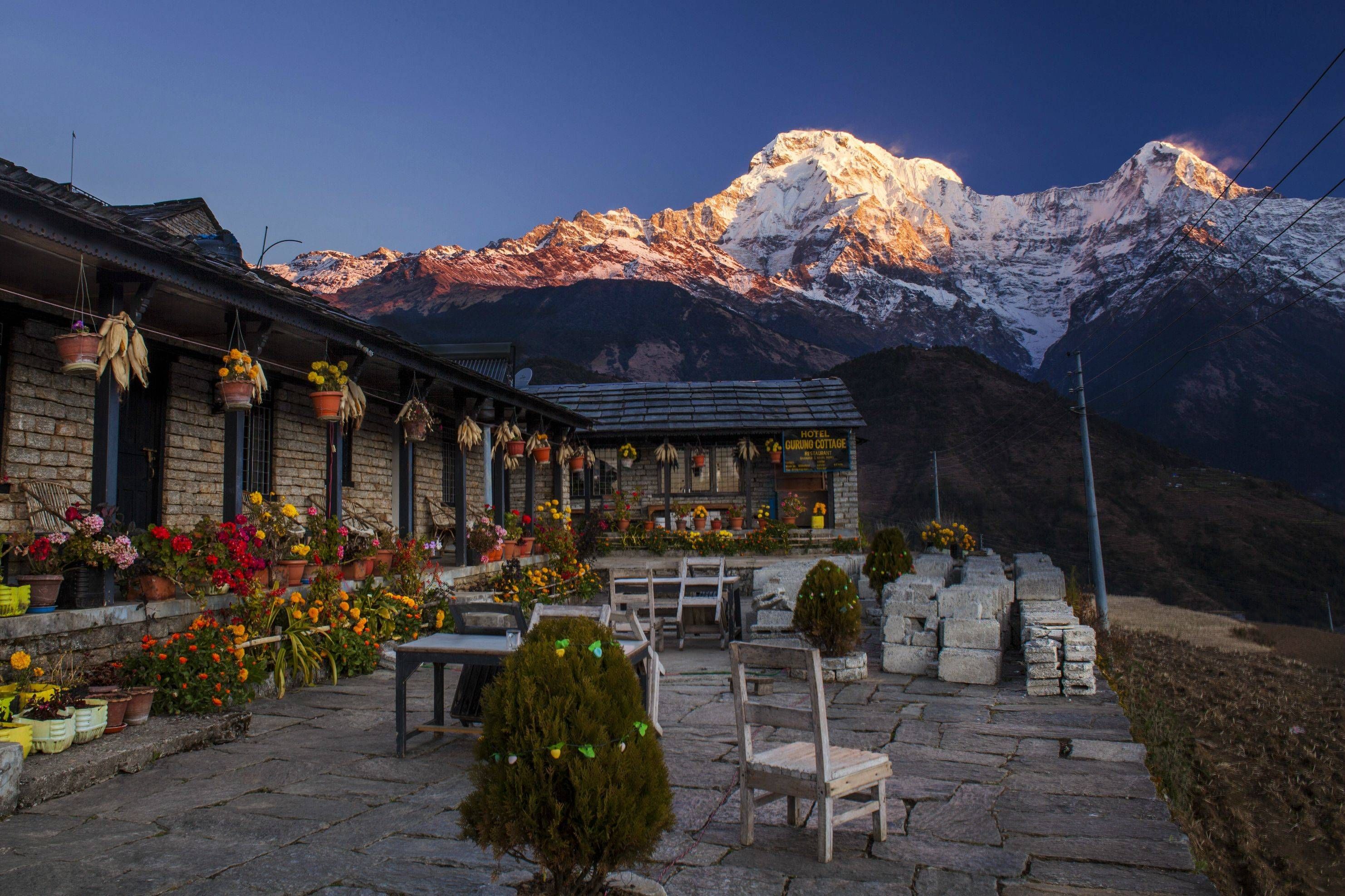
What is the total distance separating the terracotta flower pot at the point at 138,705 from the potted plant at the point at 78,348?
7.32 feet

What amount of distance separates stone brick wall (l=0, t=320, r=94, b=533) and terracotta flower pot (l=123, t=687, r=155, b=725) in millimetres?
2615

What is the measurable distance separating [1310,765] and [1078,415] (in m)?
8.32

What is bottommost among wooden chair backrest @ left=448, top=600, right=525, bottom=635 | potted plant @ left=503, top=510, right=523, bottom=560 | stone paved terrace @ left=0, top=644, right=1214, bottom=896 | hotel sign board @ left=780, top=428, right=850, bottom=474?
stone paved terrace @ left=0, top=644, right=1214, bottom=896

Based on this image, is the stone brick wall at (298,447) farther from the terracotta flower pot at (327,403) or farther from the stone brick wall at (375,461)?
the terracotta flower pot at (327,403)

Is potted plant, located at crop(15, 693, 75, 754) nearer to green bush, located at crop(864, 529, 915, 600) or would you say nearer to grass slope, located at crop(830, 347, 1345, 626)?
green bush, located at crop(864, 529, 915, 600)

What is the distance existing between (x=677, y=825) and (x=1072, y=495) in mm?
46133

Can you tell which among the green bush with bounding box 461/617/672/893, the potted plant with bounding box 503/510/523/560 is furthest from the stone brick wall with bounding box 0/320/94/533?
the green bush with bounding box 461/617/672/893

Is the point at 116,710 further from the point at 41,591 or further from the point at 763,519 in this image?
the point at 763,519

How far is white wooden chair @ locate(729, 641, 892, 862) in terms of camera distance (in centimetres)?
358

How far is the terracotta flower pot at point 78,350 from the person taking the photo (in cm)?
567

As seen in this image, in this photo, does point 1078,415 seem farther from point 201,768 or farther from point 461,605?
point 201,768

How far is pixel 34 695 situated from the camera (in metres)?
4.62

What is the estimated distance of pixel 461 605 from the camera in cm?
548

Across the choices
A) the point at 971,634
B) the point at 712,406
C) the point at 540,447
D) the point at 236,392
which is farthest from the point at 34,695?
the point at 712,406
